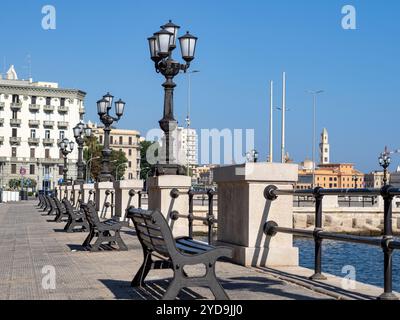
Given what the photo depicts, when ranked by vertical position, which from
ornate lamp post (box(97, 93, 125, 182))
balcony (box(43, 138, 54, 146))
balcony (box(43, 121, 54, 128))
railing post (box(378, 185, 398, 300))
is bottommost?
railing post (box(378, 185, 398, 300))

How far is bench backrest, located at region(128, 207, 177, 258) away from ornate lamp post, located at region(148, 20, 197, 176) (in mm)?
9739

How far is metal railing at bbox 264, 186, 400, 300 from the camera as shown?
7.25 meters

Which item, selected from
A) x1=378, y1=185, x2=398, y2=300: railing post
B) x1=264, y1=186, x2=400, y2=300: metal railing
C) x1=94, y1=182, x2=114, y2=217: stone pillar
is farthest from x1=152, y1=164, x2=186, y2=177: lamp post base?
x1=378, y1=185, x2=398, y2=300: railing post

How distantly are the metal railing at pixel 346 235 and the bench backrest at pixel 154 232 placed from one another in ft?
7.09

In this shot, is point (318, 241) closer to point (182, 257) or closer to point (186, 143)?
point (182, 257)

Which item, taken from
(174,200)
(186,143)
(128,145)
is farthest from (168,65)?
(128,145)

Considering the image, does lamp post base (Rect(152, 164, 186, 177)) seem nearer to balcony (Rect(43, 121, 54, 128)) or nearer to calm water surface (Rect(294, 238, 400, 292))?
calm water surface (Rect(294, 238, 400, 292))

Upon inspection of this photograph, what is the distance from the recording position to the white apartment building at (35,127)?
122000mm

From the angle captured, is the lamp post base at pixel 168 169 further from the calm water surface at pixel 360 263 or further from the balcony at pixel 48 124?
the balcony at pixel 48 124

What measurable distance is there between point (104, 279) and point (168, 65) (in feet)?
31.7

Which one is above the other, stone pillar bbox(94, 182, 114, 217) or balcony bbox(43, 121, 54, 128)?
balcony bbox(43, 121, 54, 128)

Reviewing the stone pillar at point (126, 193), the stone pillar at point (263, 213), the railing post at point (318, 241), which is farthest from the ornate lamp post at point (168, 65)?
the railing post at point (318, 241)
